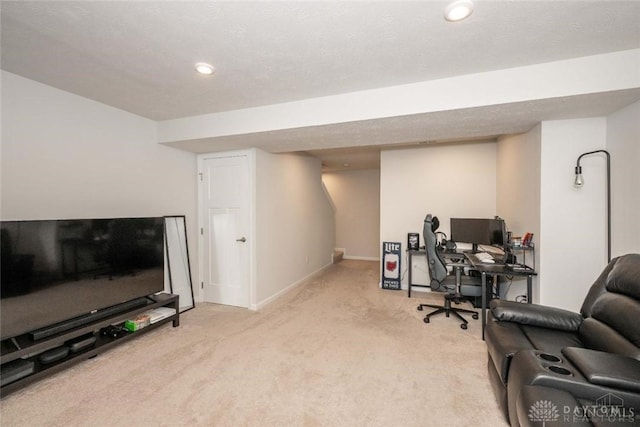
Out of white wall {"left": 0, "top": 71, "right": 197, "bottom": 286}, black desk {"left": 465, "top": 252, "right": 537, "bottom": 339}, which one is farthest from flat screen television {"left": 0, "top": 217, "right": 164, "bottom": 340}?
black desk {"left": 465, "top": 252, "right": 537, "bottom": 339}

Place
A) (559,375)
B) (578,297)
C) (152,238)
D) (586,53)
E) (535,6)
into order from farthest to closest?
(152,238) → (578,297) → (586,53) → (535,6) → (559,375)

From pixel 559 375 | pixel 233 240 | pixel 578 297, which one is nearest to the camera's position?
pixel 559 375

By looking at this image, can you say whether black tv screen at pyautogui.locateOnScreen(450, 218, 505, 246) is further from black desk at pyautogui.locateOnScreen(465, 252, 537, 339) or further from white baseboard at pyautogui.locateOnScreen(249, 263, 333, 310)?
white baseboard at pyautogui.locateOnScreen(249, 263, 333, 310)

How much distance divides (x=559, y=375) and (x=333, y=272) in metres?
4.44

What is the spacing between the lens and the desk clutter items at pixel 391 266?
4.38 meters

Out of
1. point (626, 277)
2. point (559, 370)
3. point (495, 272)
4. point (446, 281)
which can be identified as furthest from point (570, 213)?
point (559, 370)

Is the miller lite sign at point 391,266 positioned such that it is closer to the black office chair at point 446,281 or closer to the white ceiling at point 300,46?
the black office chair at point 446,281

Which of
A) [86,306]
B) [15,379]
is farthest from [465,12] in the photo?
[15,379]

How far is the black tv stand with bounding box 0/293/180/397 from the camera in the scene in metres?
1.85

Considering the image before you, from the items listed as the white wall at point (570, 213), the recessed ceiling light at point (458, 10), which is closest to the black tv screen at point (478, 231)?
the white wall at point (570, 213)

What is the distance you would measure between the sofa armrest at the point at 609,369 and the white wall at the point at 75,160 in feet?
12.9

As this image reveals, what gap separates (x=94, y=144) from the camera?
265cm

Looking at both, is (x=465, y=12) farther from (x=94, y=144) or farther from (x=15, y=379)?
(x=15, y=379)

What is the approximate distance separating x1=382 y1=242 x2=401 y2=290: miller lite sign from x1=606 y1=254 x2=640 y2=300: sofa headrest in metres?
2.76
